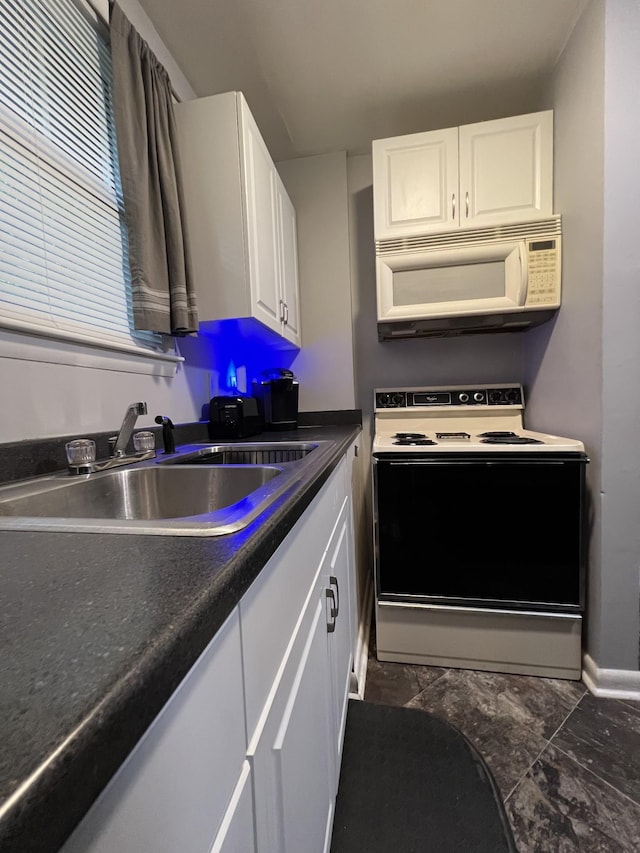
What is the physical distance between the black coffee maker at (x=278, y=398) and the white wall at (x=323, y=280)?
263mm

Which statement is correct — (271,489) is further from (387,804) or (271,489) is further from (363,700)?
(363,700)

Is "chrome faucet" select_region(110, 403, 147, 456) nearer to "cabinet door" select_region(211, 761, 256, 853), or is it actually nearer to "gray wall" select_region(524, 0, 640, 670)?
"cabinet door" select_region(211, 761, 256, 853)

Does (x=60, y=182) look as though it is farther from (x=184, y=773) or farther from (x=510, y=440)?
(x=510, y=440)

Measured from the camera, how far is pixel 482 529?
151 centimetres

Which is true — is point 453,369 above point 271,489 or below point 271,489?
above

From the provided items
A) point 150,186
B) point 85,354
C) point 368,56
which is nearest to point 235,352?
point 150,186

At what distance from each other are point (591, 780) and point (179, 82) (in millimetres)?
2926

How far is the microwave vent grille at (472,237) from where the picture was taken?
1672mm

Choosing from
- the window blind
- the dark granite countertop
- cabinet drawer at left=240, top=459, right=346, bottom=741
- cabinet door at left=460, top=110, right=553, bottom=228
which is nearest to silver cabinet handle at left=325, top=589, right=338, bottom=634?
cabinet drawer at left=240, top=459, right=346, bottom=741

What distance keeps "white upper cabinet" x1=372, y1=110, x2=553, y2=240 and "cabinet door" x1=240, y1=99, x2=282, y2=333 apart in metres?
0.52

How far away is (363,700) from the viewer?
143cm

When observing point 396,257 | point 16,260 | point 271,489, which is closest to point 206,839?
point 271,489

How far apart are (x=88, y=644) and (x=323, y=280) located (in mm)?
2269

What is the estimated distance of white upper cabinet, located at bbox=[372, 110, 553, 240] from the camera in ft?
5.61
